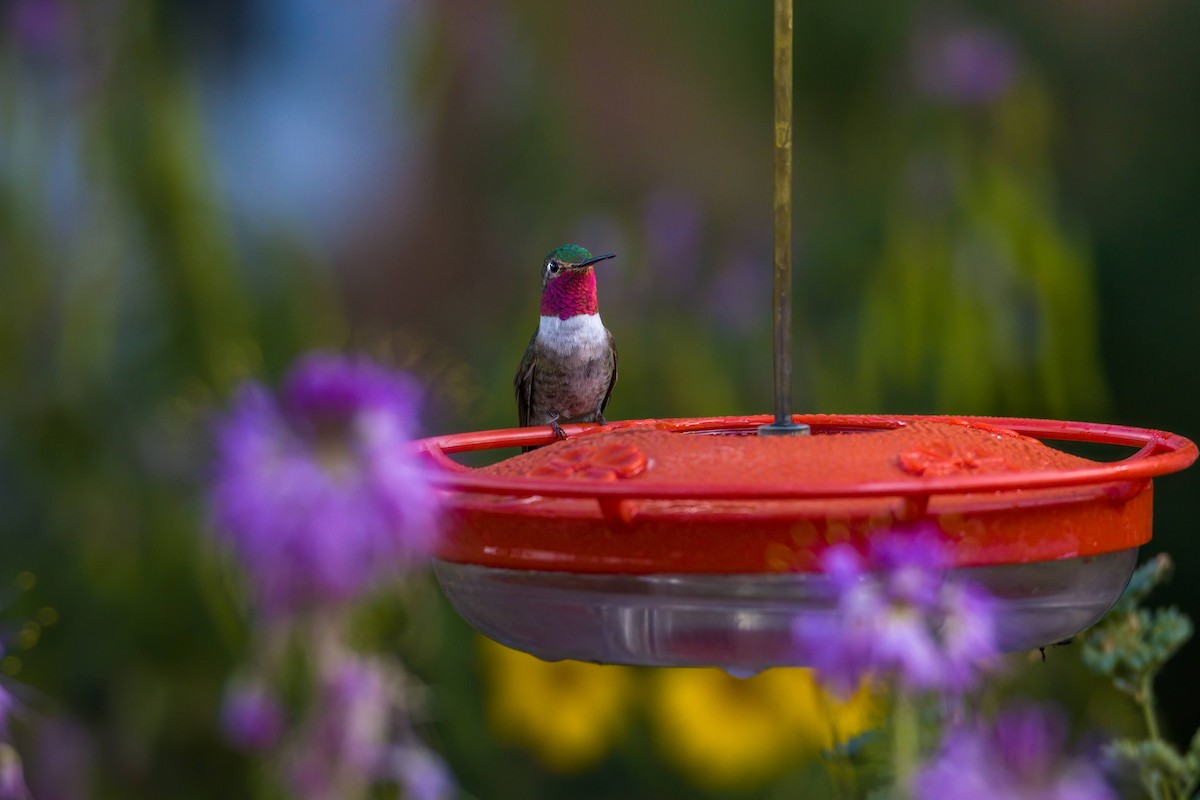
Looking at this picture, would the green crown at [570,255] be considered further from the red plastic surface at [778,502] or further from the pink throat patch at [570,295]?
the red plastic surface at [778,502]

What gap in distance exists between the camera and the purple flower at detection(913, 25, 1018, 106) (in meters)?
3.68

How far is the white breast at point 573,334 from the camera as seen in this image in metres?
2.95

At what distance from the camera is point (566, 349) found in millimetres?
2943

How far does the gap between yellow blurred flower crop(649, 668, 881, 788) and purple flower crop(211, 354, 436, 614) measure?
1.93 m

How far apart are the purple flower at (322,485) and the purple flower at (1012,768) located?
57 cm

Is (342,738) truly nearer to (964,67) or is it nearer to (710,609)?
(710,609)

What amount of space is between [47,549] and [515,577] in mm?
2556

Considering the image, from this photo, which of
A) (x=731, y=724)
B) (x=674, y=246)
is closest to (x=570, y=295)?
(x=674, y=246)

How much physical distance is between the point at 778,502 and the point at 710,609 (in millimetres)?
125

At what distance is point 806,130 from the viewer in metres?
4.05

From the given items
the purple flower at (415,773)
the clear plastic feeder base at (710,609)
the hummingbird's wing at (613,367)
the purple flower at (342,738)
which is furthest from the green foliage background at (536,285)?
the clear plastic feeder base at (710,609)

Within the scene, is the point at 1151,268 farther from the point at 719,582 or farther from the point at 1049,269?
the point at 719,582

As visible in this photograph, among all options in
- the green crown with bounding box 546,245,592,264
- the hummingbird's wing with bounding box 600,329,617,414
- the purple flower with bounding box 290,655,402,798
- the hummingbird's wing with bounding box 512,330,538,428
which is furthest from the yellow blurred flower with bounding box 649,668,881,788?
the purple flower with bounding box 290,655,402,798

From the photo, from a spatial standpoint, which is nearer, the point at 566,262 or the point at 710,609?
the point at 710,609
